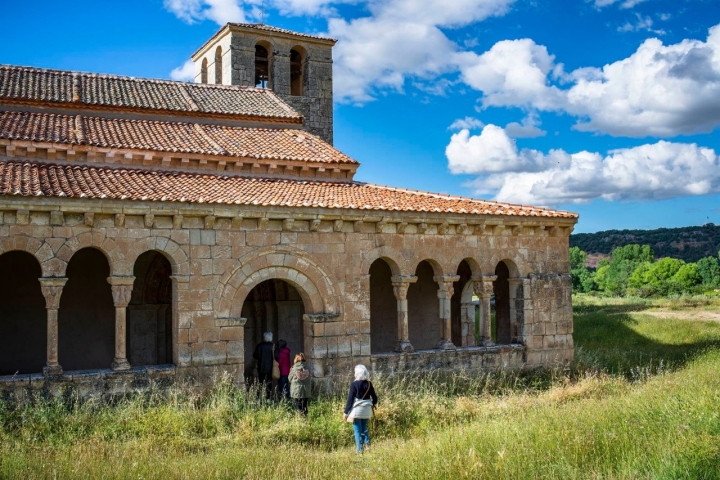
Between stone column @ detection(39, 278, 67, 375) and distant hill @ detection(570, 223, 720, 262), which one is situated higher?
distant hill @ detection(570, 223, 720, 262)

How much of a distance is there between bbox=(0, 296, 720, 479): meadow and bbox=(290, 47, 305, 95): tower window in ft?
39.0

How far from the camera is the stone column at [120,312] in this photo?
37.5 ft

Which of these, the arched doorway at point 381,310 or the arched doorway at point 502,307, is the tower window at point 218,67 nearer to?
the arched doorway at point 381,310

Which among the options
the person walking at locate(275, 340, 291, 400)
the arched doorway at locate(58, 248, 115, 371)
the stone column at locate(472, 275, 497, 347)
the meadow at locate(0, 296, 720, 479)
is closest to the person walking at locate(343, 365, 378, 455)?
the meadow at locate(0, 296, 720, 479)

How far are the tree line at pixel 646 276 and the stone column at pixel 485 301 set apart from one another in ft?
133

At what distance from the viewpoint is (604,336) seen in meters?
22.7

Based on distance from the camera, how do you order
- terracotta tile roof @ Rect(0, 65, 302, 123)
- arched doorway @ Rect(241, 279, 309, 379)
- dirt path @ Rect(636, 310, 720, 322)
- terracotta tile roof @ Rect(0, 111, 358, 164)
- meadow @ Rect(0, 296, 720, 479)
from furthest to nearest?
dirt path @ Rect(636, 310, 720, 322)
terracotta tile roof @ Rect(0, 65, 302, 123)
arched doorway @ Rect(241, 279, 309, 379)
terracotta tile roof @ Rect(0, 111, 358, 164)
meadow @ Rect(0, 296, 720, 479)

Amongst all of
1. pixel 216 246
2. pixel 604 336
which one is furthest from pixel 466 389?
pixel 604 336

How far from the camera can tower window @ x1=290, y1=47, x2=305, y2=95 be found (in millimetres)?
22172

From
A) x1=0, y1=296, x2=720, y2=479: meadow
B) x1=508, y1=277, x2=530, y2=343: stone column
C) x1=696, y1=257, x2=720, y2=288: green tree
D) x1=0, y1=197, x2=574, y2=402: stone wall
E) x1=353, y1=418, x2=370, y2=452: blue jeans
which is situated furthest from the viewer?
x1=696, y1=257, x2=720, y2=288: green tree

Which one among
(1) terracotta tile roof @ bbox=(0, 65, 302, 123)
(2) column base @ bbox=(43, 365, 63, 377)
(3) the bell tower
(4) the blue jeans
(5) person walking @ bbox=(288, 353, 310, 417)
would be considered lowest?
(4) the blue jeans

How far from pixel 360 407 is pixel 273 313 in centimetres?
622

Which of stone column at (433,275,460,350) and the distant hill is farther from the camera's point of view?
the distant hill

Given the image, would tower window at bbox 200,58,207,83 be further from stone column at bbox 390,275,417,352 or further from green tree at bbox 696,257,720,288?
green tree at bbox 696,257,720,288
